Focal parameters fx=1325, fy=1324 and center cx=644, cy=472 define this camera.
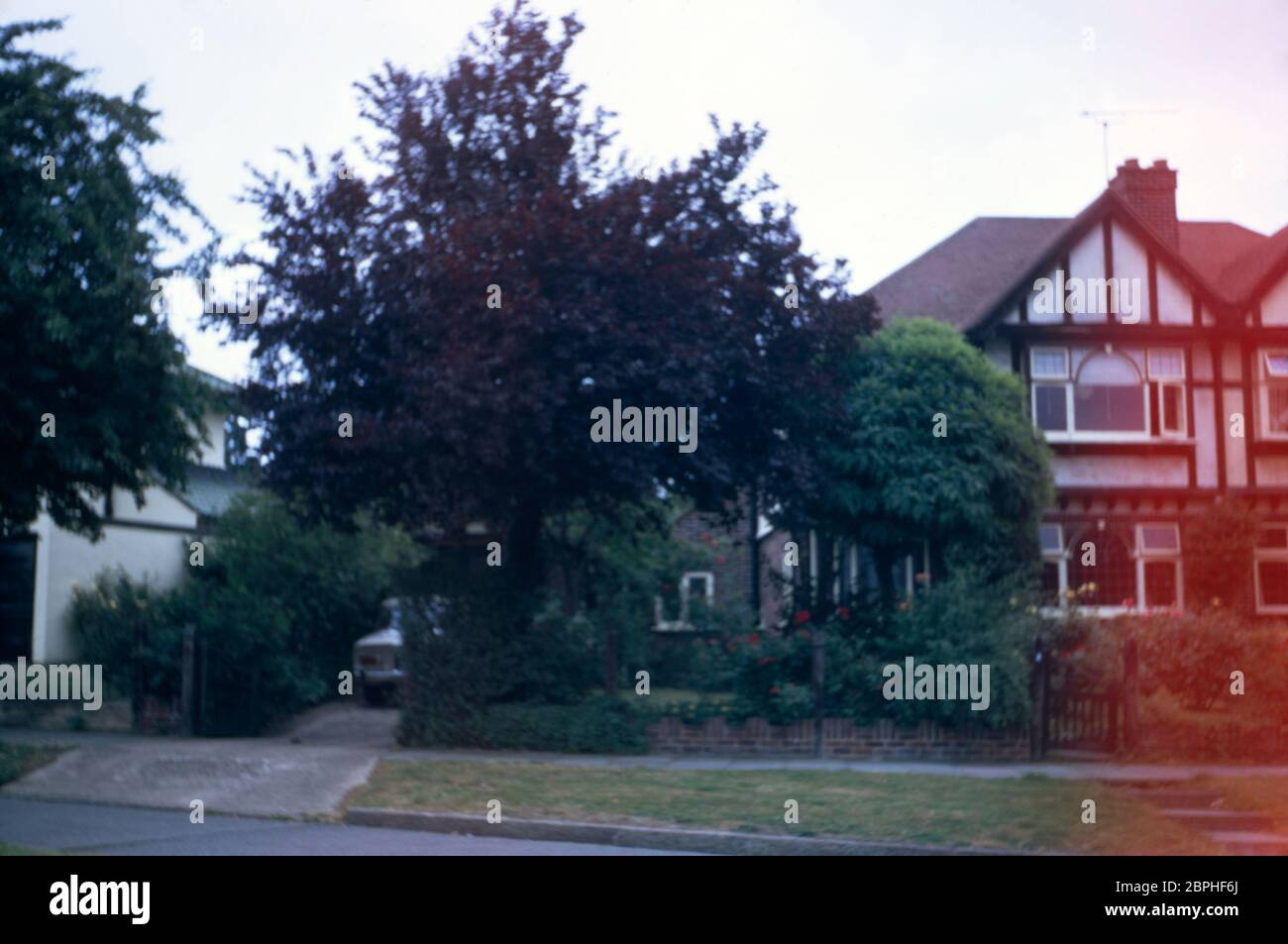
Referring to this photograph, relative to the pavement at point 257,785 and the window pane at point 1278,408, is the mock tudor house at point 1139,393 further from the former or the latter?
the pavement at point 257,785

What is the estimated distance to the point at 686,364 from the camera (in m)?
14.6

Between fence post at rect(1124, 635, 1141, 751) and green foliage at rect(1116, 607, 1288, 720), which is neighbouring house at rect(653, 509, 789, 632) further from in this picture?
fence post at rect(1124, 635, 1141, 751)

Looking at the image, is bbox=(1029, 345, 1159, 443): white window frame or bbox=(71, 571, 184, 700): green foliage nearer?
bbox=(71, 571, 184, 700): green foliage

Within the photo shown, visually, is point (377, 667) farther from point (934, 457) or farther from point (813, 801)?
point (813, 801)

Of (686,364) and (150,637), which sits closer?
(686,364)

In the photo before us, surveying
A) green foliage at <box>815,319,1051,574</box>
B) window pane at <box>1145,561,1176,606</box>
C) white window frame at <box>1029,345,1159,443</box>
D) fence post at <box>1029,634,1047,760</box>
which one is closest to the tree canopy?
green foliage at <box>815,319,1051,574</box>

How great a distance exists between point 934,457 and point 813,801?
23.4 feet

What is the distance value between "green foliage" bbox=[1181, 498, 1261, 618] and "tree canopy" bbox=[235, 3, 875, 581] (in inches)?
387

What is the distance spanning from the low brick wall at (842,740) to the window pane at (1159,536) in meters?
10.00

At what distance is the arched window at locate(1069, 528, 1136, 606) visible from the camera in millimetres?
23766
